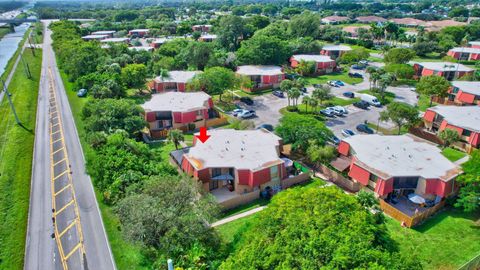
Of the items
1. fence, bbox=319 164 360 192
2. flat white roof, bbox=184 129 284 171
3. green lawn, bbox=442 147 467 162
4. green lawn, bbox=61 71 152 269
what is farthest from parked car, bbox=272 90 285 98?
green lawn, bbox=61 71 152 269

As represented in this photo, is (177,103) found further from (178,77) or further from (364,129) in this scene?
(364,129)

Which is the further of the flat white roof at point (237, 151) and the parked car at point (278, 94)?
the parked car at point (278, 94)

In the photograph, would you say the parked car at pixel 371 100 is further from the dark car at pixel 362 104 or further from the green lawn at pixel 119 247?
the green lawn at pixel 119 247

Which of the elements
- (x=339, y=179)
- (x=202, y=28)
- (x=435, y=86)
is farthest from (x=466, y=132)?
(x=202, y=28)

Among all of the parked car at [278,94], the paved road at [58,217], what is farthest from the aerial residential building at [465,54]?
the paved road at [58,217]

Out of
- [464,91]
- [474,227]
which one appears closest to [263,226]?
[474,227]

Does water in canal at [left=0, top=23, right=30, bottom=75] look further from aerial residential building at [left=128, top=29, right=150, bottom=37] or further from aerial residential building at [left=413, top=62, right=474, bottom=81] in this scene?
aerial residential building at [left=413, top=62, right=474, bottom=81]

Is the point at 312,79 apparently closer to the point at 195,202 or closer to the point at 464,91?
the point at 464,91
